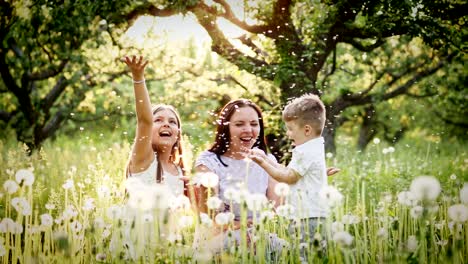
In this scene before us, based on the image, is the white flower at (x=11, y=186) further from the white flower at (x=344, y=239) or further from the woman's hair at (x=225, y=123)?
the woman's hair at (x=225, y=123)

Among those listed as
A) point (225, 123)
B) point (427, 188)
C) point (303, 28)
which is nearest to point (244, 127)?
point (225, 123)

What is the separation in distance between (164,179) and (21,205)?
1559 mm

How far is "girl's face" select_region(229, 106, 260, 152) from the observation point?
180 inches

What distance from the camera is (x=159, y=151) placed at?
4.58m

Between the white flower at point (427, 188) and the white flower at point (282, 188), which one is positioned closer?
the white flower at point (427, 188)

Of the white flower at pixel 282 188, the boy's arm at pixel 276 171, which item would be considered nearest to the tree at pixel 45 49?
the boy's arm at pixel 276 171

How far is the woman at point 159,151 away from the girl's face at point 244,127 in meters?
0.45

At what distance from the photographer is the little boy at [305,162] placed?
A: 394 cm

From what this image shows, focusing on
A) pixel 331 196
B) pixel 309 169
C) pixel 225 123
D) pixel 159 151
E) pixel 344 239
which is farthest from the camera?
pixel 225 123

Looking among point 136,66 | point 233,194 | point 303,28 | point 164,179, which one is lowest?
point 233,194

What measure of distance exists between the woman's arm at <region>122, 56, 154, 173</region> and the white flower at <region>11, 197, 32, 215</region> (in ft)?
3.73

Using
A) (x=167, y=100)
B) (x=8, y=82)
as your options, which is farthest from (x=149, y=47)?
(x=8, y=82)

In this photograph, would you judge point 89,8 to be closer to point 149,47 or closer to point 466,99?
point 149,47

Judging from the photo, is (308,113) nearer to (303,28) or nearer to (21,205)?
(21,205)
